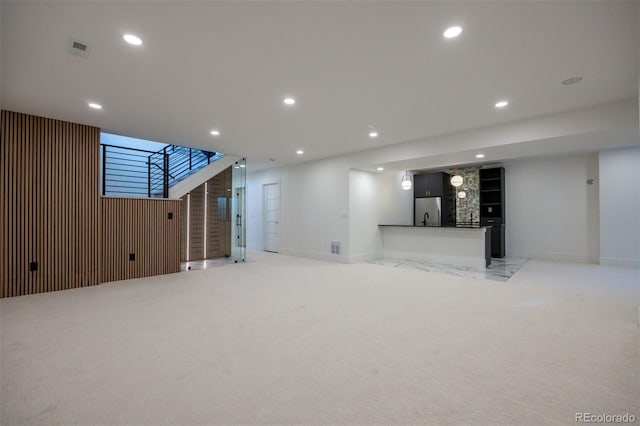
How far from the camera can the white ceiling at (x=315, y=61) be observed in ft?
7.25

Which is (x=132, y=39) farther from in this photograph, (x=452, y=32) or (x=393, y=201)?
(x=393, y=201)

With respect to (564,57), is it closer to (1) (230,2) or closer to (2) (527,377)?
(2) (527,377)

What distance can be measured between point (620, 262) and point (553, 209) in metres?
1.78

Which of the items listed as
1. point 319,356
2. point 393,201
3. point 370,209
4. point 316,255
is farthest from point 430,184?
point 319,356

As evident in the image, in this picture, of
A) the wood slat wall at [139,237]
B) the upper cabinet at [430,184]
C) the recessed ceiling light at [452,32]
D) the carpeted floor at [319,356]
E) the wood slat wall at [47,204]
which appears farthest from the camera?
the upper cabinet at [430,184]

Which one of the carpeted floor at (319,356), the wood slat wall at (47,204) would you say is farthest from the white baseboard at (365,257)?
the wood slat wall at (47,204)

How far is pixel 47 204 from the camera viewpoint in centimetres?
454

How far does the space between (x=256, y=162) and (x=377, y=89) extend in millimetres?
5465

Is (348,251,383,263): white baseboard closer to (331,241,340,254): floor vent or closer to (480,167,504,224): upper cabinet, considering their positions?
(331,241,340,254): floor vent

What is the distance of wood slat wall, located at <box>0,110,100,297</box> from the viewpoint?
4.23m

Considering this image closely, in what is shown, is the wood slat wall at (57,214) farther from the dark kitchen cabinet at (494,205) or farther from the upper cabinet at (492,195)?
the upper cabinet at (492,195)

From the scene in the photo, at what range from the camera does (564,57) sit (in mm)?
2814

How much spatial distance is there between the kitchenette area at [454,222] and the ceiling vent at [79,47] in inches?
251

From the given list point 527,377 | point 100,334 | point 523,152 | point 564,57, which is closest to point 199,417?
point 100,334
